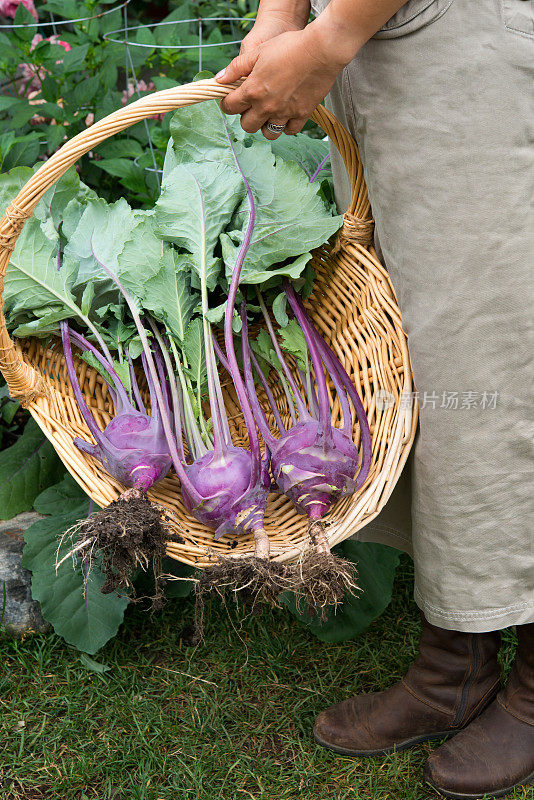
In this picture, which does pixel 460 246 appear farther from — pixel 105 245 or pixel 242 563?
pixel 105 245

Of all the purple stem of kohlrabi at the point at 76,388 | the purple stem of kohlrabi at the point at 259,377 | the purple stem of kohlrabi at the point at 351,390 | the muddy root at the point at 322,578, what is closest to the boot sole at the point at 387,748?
the muddy root at the point at 322,578

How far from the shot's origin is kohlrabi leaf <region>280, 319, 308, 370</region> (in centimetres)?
172

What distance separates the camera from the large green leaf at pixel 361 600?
6.02 ft

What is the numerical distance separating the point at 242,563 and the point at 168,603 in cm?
75

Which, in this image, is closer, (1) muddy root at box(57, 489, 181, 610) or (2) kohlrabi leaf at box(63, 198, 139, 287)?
(1) muddy root at box(57, 489, 181, 610)

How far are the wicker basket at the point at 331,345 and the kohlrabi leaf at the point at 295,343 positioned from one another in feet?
0.31

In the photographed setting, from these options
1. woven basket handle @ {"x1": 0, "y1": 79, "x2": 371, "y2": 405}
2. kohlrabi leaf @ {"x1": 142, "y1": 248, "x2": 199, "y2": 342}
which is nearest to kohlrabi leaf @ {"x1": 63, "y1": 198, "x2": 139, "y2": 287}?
kohlrabi leaf @ {"x1": 142, "y1": 248, "x2": 199, "y2": 342}

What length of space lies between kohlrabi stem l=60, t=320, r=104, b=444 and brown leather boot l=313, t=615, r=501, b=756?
2.60ft

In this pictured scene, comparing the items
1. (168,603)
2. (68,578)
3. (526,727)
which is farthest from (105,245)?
(526,727)

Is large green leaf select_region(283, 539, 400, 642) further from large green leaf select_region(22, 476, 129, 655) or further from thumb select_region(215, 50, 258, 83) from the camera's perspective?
thumb select_region(215, 50, 258, 83)

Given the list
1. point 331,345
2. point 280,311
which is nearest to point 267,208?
point 280,311

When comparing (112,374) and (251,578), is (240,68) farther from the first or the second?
(251,578)

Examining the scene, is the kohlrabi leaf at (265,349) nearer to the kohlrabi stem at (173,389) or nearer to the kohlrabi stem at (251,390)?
the kohlrabi stem at (251,390)

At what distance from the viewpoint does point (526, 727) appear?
5.08 feet
